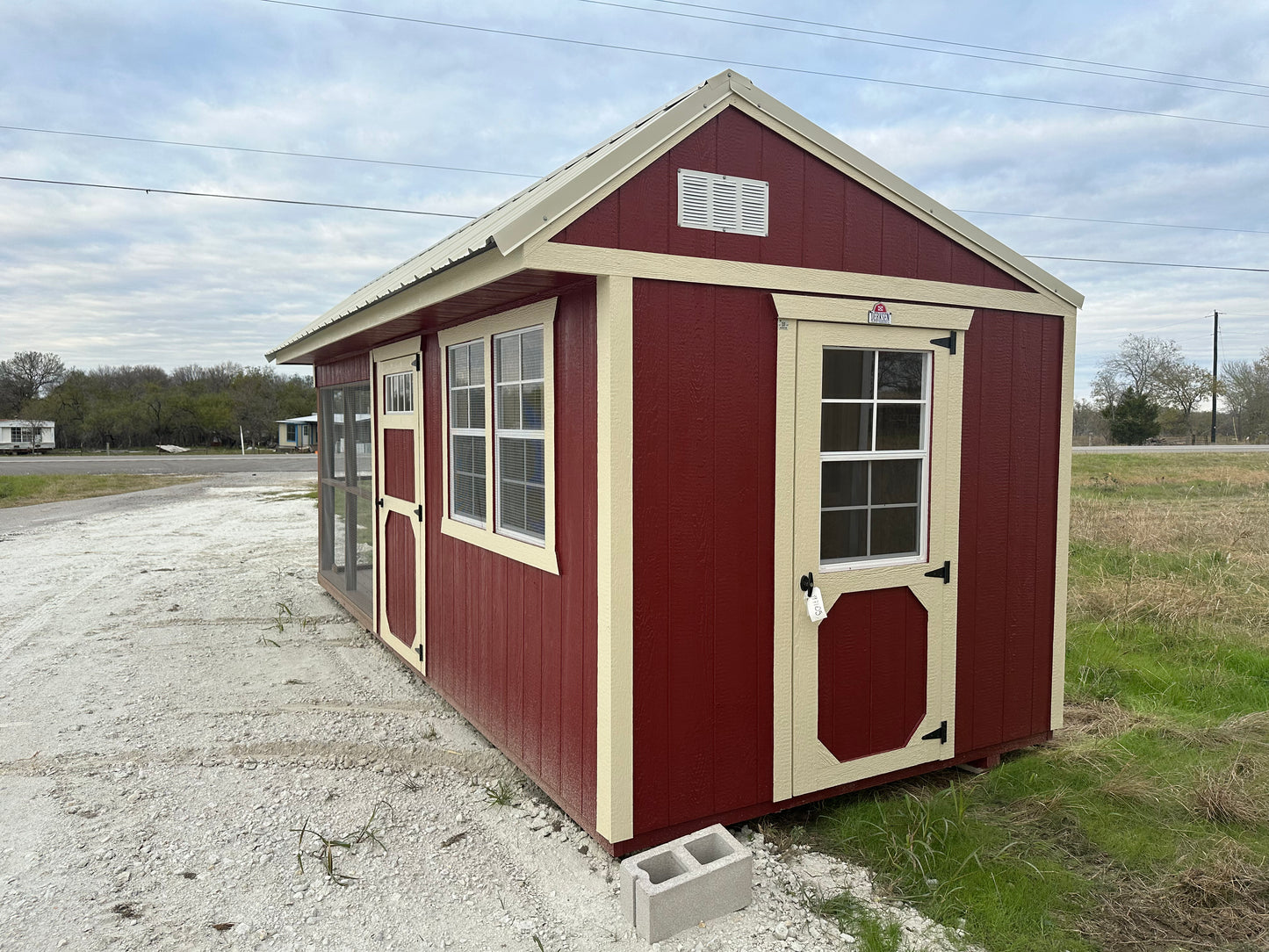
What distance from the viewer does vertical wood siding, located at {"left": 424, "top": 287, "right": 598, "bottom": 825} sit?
318cm

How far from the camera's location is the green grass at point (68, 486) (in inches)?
704

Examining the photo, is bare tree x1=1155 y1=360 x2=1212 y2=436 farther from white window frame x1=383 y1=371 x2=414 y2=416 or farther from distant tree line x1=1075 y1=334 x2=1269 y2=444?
white window frame x1=383 y1=371 x2=414 y2=416

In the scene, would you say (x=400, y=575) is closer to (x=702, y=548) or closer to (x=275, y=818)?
(x=275, y=818)

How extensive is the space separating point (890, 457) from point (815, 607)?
0.78 meters

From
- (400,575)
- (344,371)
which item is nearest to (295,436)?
(344,371)

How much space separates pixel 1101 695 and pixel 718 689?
307 cm

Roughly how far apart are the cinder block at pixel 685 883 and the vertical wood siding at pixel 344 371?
466 cm

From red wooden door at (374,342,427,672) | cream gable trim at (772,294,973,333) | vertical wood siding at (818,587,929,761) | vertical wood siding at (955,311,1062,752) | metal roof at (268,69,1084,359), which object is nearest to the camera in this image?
metal roof at (268,69,1084,359)

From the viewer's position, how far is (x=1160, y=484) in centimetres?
1553

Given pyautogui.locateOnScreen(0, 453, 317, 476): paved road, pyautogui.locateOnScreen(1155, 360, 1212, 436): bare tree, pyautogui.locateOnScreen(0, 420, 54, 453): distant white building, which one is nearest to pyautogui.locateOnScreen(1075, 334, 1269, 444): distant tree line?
pyautogui.locateOnScreen(1155, 360, 1212, 436): bare tree

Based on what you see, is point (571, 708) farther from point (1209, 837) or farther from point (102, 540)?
point (102, 540)

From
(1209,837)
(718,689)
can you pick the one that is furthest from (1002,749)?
(718,689)

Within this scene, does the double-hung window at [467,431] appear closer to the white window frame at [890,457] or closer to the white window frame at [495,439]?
the white window frame at [495,439]

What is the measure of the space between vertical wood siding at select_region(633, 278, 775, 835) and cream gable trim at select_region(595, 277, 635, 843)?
38mm
